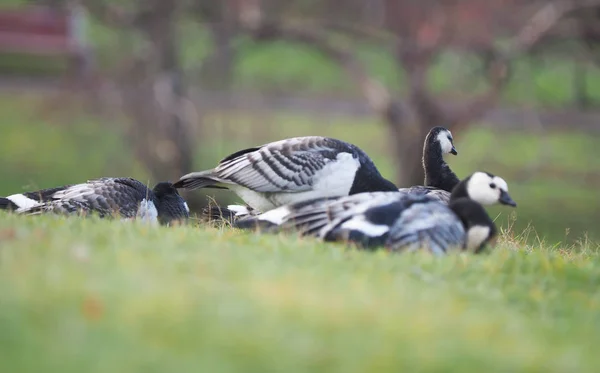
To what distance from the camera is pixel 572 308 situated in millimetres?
7977

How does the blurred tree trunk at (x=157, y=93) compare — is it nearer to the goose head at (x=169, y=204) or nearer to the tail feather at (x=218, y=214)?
the goose head at (x=169, y=204)

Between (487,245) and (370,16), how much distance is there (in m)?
21.1

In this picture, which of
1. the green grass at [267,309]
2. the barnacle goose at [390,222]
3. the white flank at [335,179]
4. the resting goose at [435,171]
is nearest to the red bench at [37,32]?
the resting goose at [435,171]

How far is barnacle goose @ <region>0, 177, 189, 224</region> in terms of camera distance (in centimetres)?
1133

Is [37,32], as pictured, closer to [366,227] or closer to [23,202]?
[23,202]

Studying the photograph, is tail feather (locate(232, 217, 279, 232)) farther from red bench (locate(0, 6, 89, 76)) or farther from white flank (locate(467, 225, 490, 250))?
red bench (locate(0, 6, 89, 76))

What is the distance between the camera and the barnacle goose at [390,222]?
9312mm

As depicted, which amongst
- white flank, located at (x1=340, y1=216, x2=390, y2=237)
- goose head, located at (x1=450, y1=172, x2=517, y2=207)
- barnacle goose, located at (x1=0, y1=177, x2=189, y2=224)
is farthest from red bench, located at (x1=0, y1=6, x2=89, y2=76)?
white flank, located at (x1=340, y1=216, x2=390, y2=237)

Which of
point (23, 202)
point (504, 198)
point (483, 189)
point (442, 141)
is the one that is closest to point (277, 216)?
point (483, 189)

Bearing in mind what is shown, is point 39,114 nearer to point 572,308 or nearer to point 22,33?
point 22,33

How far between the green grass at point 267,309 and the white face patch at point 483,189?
72.1 inches

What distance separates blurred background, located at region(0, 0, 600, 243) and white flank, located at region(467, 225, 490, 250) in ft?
28.3

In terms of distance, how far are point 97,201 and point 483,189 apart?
3978 millimetres

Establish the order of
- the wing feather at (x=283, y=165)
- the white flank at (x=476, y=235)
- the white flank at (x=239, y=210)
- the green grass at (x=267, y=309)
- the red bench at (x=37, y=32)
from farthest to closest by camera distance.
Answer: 1. the red bench at (x=37, y=32)
2. the white flank at (x=239, y=210)
3. the wing feather at (x=283, y=165)
4. the white flank at (x=476, y=235)
5. the green grass at (x=267, y=309)
